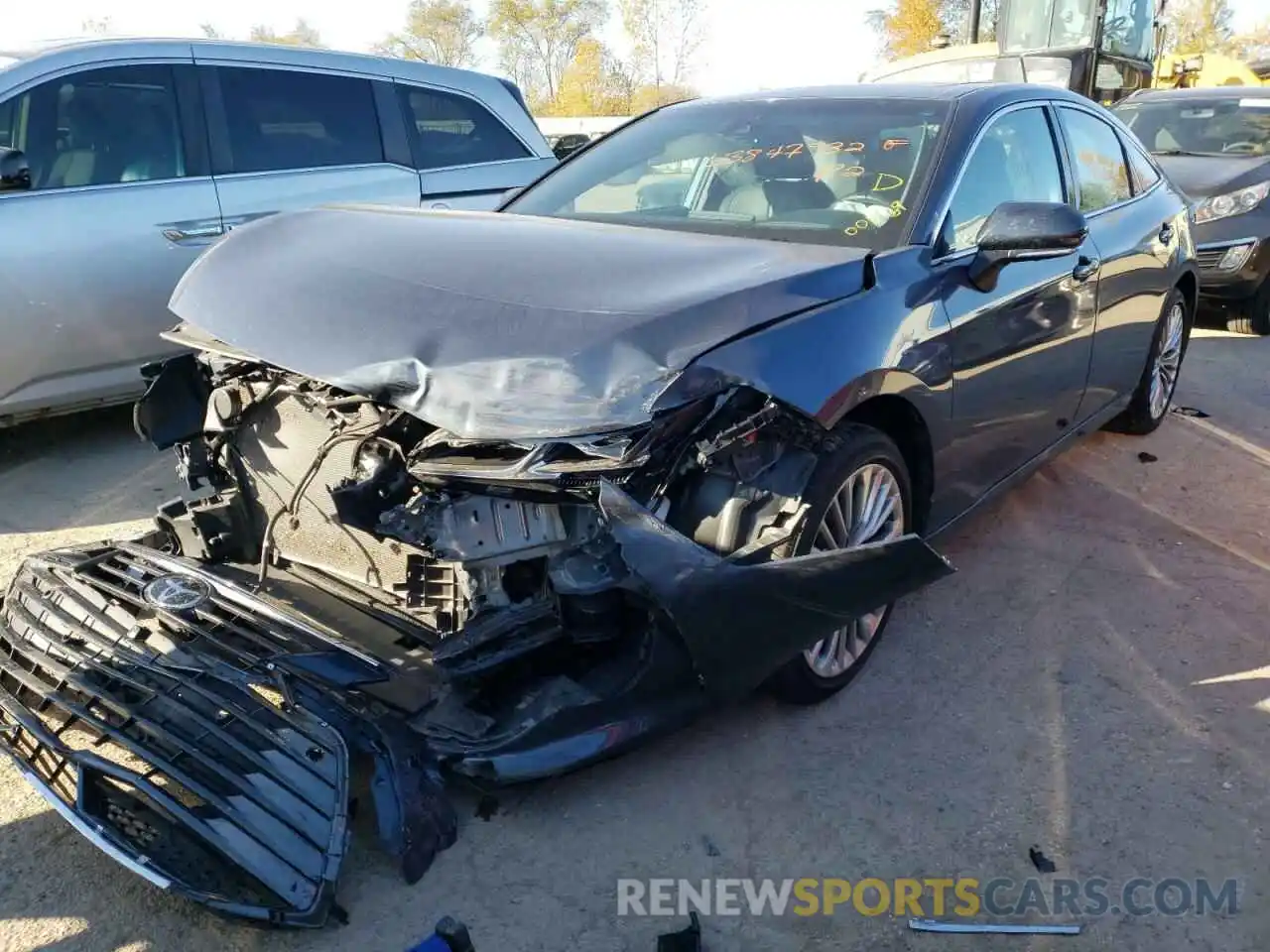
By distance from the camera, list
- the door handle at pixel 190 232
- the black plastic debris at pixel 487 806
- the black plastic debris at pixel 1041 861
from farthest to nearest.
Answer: the door handle at pixel 190 232 → the black plastic debris at pixel 487 806 → the black plastic debris at pixel 1041 861

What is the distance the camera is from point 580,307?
245cm

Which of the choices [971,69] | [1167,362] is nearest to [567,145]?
[1167,362]

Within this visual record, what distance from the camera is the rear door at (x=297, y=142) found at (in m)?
5.00

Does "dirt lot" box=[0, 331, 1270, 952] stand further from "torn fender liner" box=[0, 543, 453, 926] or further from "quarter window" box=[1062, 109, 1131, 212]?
"quarter window" box=[1062, 109, 1131, 212]

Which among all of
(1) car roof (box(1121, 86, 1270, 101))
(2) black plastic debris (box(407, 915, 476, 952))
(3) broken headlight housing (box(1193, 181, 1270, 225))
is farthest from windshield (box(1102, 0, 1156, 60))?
(2) black plastic debris (box(407, 915, 476, 952))

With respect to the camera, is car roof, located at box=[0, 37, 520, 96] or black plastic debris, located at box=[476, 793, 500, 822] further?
car roof, located at box=[0, 37, 520, 96]

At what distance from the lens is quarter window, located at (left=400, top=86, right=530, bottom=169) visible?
227 inches

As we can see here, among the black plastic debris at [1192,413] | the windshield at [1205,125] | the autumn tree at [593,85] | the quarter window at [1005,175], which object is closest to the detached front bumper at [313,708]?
the quarter window at [1005,175]

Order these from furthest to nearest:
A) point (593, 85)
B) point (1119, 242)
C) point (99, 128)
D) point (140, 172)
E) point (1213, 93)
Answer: point (593, 85)
point (1213, 93)
point (140, 172)
point (99, 128)
point (1119, 242)

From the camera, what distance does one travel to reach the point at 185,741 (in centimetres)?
224

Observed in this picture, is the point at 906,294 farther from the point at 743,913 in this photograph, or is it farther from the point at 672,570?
the point at 743,913

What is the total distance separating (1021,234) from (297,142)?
385cm

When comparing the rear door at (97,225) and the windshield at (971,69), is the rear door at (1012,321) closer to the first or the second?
the rear door at (97,225)

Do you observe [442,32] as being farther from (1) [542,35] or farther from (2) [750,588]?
(2) [750,588]
